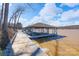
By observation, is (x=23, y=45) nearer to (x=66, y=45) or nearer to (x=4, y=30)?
(x=4, y=30)

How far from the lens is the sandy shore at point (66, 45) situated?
137cm

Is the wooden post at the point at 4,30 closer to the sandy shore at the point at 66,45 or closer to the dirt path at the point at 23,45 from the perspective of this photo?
the dirt path at the point at 23,45

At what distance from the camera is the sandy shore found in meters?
1.37

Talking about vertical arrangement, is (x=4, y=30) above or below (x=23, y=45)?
above

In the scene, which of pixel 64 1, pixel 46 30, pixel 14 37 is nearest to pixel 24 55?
pixel 14 37

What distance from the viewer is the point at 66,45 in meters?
1.38

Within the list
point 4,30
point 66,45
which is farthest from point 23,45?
point 66,45

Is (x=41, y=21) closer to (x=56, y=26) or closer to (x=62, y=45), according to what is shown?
(x=56, y=26)

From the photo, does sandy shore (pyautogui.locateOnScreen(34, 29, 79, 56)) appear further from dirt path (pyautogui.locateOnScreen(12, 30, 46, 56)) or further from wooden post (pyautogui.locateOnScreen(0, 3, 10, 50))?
wooden post (pyautogui.locateOnScreen(0, 3, 10, 50))

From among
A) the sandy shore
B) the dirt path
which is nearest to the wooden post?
the dirt path

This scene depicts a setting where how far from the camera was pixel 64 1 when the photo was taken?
1.39 meters

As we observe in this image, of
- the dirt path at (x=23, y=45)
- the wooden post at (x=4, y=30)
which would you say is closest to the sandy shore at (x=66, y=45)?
the dirt path at (x=23, y=45)

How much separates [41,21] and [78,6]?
33 centimetres

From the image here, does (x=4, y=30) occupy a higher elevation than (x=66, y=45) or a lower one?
higher
